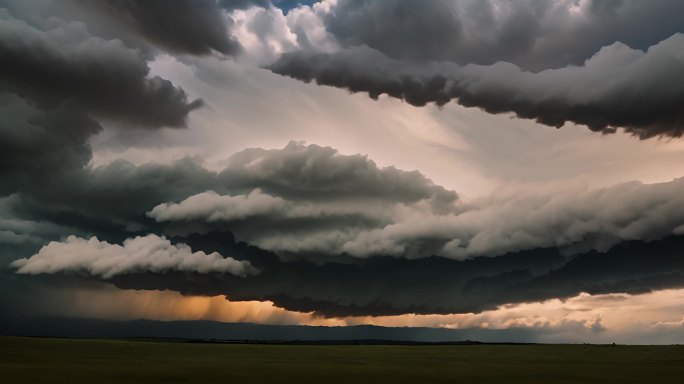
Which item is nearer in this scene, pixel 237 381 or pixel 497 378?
pixel 237 381

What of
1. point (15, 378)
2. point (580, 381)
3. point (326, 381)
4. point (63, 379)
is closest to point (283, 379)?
point (326, 381)

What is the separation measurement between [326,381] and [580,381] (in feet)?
134

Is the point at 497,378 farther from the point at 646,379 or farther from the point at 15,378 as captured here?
the point at 15,378

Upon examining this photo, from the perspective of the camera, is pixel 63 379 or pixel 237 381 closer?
pixel 63 379

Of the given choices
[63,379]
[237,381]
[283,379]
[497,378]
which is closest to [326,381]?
[283,379]

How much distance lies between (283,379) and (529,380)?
38.6 metres

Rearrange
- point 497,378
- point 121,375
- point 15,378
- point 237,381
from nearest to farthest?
point 15,378 < point 237,381 < point 121,375 < point 497,378

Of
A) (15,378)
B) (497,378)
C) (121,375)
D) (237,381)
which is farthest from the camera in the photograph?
(497,378)

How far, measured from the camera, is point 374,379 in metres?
93.6

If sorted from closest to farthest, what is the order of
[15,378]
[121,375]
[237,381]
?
[15,378]
[237,381]
[121,375]

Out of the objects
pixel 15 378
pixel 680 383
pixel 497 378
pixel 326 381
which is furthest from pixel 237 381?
pixel 680 383

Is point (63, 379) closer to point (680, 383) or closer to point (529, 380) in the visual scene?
point (529, 380)

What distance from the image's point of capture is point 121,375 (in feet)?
299

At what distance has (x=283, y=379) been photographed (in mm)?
91812
